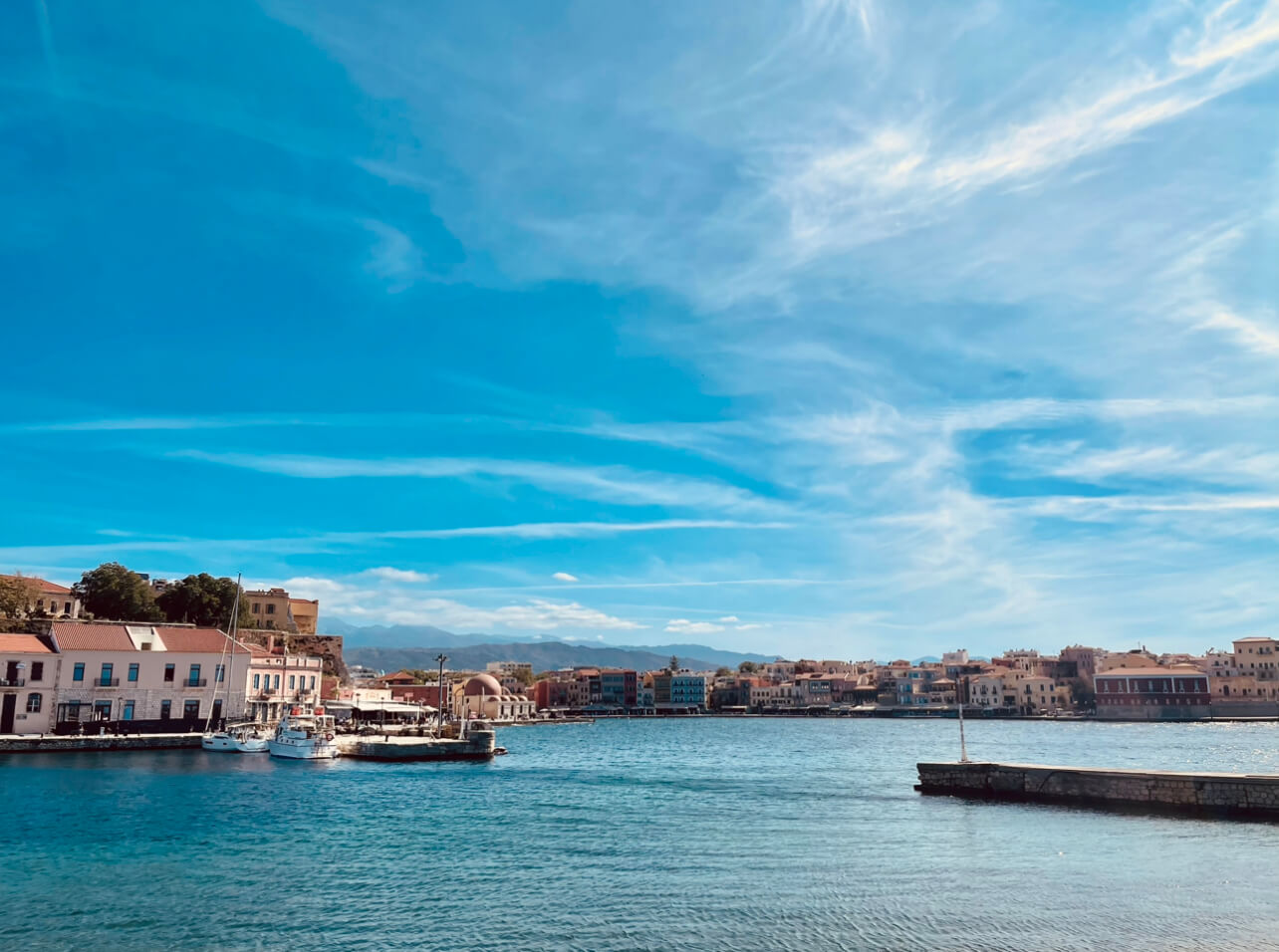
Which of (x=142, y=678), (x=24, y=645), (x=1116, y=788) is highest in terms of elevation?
(x=24, y=645)

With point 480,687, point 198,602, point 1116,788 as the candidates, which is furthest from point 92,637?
point 480,687

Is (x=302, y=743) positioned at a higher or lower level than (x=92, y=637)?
lower

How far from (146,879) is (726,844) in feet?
51.4

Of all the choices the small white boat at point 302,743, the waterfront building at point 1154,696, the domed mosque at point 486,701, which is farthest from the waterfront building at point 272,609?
the waterfront building at point 1154,696

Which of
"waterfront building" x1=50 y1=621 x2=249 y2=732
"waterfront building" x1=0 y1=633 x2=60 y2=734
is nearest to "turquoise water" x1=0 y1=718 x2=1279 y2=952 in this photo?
"waterfront building" x1=0 y1=633 x2=60 y2=734

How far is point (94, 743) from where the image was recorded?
58406 mm

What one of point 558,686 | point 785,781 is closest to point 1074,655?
point 558,686

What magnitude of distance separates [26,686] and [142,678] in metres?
6.70

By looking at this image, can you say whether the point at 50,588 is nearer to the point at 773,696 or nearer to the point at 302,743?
the point at 302,743

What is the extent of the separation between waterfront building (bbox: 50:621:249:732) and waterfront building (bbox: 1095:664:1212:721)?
139869 mm

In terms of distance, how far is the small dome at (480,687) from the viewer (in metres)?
140

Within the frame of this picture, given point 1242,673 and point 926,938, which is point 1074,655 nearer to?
point 1242,673

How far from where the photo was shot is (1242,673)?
540 ft

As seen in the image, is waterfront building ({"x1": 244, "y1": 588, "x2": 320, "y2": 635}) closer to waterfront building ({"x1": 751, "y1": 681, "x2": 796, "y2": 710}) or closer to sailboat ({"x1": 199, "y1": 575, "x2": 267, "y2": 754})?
sailboat ({"x1": 199, "y1": 575, "x2": 267, "y2": 754})
